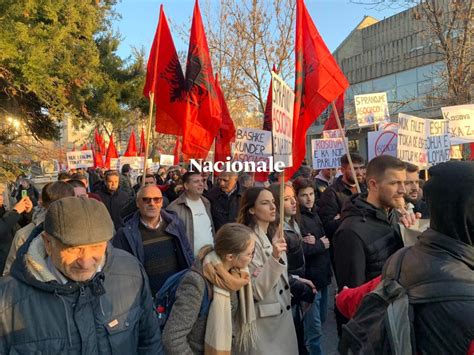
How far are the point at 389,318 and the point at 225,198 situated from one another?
5.51 metres

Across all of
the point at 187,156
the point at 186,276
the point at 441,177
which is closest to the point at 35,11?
the point at 187,156

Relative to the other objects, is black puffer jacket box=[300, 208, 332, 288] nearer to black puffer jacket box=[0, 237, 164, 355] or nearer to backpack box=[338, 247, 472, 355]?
black puffer jacket box=[0, 237, 164, 355]

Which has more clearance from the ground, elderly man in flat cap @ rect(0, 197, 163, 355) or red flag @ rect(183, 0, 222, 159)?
red flag @ rect(183, 0, 222, 159)

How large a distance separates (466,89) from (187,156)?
7.63m

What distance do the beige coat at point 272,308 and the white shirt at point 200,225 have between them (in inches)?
72.3

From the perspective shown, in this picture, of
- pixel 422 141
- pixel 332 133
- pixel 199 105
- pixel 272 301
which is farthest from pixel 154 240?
pixel 332 133

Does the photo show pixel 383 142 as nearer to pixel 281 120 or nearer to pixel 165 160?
pixel 281 120

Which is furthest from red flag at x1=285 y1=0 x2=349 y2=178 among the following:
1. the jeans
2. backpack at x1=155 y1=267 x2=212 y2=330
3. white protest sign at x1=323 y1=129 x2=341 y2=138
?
white protest sign at x1=323 y1=129 x2=341 y2=138

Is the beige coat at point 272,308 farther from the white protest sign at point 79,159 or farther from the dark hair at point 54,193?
the white protest sign at point 79,159

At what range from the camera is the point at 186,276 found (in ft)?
8.82

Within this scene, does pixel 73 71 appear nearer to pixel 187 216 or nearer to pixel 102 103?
pixel 102 103

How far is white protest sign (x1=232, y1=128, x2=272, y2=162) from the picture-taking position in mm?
8539

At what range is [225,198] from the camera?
7.04 m

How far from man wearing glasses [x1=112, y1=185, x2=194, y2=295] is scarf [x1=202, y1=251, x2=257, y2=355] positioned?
5.19ft
